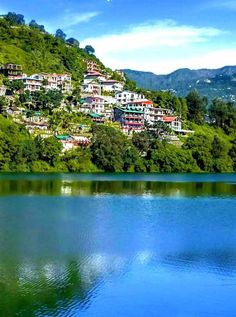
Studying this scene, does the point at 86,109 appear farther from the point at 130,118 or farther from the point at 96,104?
the point at 130,118

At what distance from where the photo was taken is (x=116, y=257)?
2381 cm

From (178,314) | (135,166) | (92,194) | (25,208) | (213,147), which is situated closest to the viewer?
(178,314)

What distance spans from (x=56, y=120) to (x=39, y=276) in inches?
2884

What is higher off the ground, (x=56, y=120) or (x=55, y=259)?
(x=56, y=120)

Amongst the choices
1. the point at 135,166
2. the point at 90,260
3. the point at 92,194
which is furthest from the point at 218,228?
the point at 135,166

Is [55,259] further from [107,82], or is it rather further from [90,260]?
[107,82]

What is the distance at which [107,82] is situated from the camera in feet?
397

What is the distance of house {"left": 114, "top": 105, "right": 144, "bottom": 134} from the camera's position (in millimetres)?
99700

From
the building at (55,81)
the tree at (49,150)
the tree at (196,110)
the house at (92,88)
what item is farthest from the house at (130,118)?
the tree at (49,150)

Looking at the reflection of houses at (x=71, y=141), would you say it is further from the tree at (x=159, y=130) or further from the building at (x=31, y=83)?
the building at (x=31, y=83)

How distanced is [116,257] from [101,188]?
106 ft

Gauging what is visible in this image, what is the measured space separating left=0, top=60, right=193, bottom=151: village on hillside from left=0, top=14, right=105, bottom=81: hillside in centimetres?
678

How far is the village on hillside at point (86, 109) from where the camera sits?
292 ft

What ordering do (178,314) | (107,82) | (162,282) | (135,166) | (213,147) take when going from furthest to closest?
(107,82) < (213,147) < (135,166) < (162,282) < (178,314)
